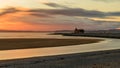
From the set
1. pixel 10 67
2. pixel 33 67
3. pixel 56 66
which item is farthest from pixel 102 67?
pixel 10 67

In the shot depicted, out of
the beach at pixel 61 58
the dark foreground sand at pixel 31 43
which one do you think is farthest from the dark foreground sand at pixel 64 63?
the dark foreground sand at pixel 31 43

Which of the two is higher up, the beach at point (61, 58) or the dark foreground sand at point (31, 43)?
the beach at point (61, 58)

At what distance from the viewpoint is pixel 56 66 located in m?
18.4

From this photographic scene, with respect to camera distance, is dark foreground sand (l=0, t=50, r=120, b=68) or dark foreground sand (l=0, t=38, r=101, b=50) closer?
dark foreground sand (l=0, t=50, r=120, b=68)

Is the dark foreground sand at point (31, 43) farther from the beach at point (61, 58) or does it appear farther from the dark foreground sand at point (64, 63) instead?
the dark foreground sand at point (64, 63)

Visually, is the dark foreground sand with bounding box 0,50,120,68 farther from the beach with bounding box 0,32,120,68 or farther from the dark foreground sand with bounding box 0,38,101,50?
the dark foreground sand with bounding box 0,38,101,50

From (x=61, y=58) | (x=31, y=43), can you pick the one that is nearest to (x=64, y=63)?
(x=61, y=58)

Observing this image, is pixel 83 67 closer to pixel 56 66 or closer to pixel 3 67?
pixel 56 66

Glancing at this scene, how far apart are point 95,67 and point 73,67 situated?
1.38m

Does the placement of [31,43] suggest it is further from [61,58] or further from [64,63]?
[64,63]

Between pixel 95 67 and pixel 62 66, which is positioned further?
pixel 62 66

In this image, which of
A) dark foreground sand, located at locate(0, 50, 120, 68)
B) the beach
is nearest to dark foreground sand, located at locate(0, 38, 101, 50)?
the beach

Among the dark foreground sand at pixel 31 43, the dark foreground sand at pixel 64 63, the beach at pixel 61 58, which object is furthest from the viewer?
the dark foreground sand at pixel 31 43

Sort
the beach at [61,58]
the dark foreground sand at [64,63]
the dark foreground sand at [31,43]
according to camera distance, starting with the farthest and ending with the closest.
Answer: the dark foreground sand at [31,43] < the beach at [61,58] < the dark foreground sand at [64,63]
